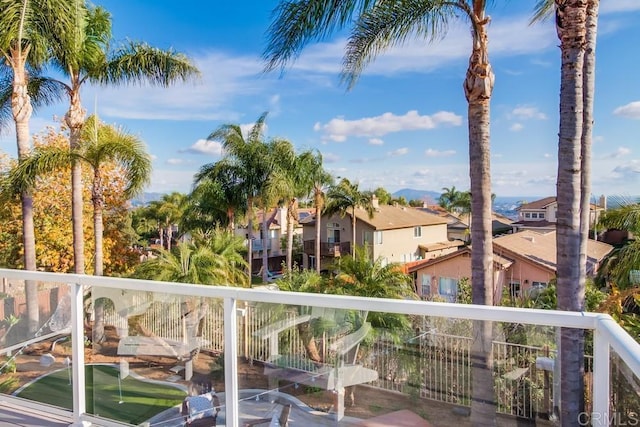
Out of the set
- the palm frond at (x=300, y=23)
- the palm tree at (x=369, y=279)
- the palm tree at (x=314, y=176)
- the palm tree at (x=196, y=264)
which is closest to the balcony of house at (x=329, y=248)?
the palm tree at (x=314, y=176)

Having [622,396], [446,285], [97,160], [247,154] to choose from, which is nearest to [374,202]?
[247,154]

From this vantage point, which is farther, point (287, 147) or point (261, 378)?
point (287, 147)

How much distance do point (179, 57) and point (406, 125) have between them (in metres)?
36.3

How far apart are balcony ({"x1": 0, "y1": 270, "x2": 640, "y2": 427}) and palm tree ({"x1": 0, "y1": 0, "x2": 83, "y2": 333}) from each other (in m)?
8.03

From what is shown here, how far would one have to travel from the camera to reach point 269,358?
2371mm

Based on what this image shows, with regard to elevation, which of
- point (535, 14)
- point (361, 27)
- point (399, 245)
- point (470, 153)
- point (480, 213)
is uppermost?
point (535, 14)

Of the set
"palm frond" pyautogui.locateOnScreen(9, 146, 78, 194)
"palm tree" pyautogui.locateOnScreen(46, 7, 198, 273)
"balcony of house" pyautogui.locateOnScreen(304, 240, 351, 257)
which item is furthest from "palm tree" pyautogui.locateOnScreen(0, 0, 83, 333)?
"balcony of house" pyautogui.locateOnScreen(304, 240, 351, 257)

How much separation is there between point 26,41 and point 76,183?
3341 millimetres

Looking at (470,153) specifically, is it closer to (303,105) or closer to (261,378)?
(261,378)

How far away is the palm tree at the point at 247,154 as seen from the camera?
22.1 m

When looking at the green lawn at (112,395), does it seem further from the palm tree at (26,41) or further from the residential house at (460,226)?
the residential house at (460,226)

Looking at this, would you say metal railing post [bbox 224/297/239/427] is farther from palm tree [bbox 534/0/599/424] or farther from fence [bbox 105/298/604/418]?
palm tree [bbox 534/0/599/424]

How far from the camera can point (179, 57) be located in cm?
1187

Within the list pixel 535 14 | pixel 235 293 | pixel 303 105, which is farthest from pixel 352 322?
pixel 303 105
